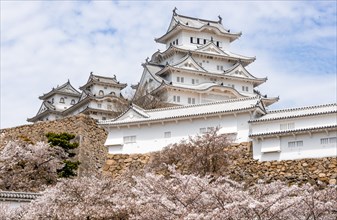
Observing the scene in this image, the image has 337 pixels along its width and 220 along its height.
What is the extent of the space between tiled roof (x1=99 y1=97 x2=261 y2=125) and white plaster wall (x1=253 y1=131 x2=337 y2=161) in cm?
178

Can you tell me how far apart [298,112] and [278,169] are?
258 cm

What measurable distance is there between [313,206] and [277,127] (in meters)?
11.0

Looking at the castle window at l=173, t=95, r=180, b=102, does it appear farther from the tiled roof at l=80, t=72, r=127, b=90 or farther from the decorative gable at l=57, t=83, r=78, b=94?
the decorative gable at l=57, t=83, r=78, b=94

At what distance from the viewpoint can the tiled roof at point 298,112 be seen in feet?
70.0

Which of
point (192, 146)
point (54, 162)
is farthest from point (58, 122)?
point (192, 146)

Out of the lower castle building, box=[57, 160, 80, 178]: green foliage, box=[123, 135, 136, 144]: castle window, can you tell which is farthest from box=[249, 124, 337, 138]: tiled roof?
the lower castle building

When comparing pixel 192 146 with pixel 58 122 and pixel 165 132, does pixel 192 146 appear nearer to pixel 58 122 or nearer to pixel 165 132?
pixel 165 132

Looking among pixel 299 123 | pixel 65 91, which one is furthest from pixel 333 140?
pixel 65 91

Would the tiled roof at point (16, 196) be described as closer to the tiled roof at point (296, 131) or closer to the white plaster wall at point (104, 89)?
the tiled roof at point (296, 131)

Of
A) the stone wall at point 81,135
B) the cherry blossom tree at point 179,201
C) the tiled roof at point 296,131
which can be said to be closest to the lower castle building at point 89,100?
the stone wall at point 81,135

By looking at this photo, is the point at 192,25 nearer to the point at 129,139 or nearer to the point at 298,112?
the point at 129,139

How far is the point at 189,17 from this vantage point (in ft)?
144

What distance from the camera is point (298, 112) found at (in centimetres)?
2202

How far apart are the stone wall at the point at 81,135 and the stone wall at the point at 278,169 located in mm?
2814
